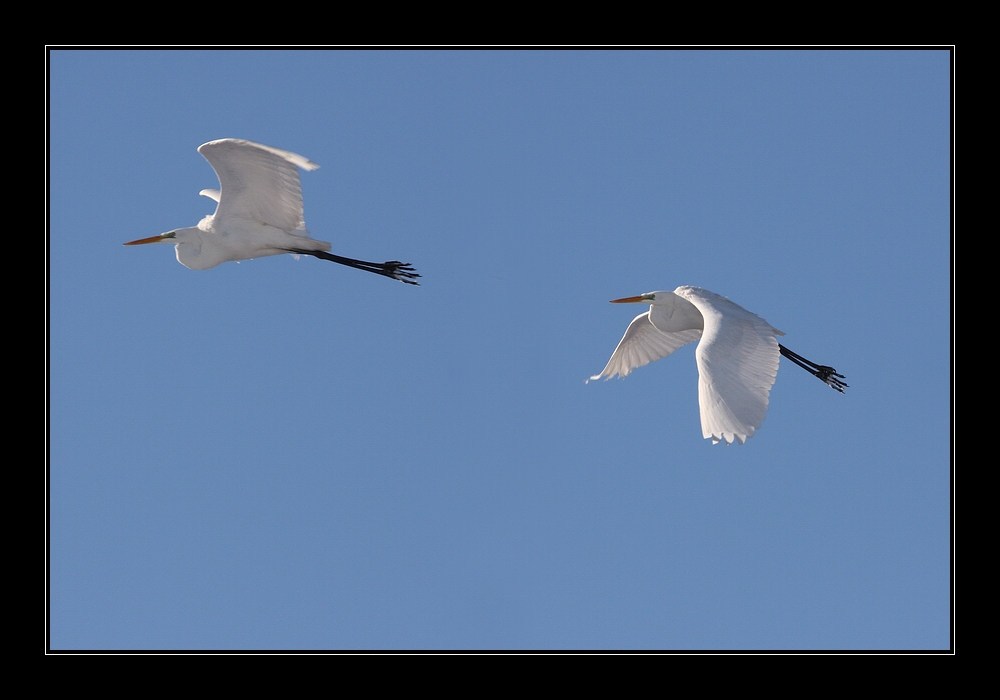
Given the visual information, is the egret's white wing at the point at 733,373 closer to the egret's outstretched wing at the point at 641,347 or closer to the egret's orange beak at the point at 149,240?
the egret's outstretched wing at the point at 641,347

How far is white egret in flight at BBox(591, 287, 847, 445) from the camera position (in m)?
5.59

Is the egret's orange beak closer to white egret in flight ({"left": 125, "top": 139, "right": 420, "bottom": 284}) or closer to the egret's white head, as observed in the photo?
white egret in flight ({"left": 125, "top": 139, "right": 420, "bottom": 284})

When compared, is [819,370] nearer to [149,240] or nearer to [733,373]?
[733,373]

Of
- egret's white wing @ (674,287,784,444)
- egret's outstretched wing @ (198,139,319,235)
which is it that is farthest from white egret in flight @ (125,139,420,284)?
egret's white wing @ (674,287,784,444)

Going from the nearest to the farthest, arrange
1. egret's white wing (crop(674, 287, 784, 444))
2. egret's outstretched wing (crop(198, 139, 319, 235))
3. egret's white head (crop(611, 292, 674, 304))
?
1. egret's white wing (crop(674, 287, 784, 444))
2. egret's outstretched wing (crop(198, 139, 319, 235))
3. egret's white head (crop(611, 292, 674, 304))

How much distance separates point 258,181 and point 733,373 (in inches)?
124

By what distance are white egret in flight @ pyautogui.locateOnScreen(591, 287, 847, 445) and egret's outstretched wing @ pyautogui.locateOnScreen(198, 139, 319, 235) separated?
2.52 m

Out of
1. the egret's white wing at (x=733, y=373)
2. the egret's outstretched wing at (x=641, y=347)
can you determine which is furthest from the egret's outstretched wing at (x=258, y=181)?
the egret's outstretched wing at (x=641, y=347)

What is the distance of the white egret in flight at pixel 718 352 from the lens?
559 cm

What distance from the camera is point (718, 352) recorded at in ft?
20.1

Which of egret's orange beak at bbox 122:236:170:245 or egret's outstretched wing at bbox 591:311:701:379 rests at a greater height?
egret's orange beak at bbox 122:236:170:245
